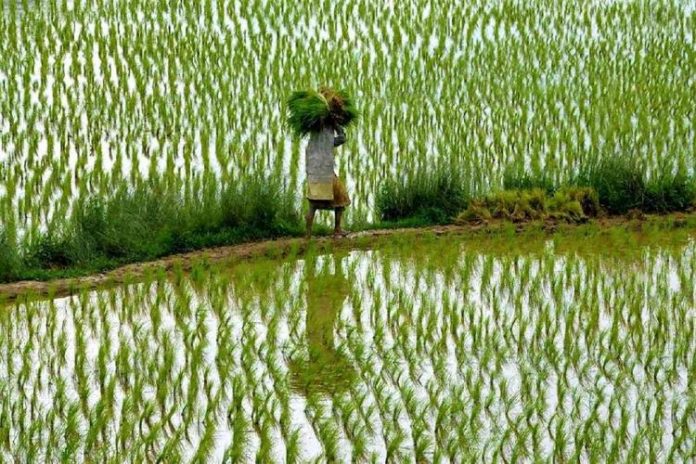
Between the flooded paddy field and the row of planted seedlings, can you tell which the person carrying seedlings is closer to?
the flooded paddy field

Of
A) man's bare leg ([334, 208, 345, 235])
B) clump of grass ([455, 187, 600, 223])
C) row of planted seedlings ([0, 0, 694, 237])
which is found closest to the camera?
man's bare leg ([334, 208, 345, 235])

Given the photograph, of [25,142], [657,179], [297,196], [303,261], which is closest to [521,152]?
[657,179]

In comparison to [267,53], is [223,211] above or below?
below

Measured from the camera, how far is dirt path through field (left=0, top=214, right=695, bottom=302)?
7043 mm

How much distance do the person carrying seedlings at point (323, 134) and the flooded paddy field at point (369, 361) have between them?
1.02 feet

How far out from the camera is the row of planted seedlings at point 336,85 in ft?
29.9

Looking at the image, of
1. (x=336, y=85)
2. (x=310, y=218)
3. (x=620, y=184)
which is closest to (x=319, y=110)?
(x=310, y=218)

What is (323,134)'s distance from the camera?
7.82 metres

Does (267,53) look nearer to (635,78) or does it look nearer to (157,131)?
(157,131)

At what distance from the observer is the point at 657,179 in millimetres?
8688

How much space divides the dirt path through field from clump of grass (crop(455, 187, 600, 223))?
0.27 ft

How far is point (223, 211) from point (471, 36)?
4.64 meters

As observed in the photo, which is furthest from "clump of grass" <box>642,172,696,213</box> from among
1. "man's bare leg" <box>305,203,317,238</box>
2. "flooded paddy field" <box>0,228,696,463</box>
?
"man's bare leg" <box>305,203,317,238</box>

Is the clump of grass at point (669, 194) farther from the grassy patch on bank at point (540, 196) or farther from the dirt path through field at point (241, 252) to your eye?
the dirt path through field at point (241, 252)
